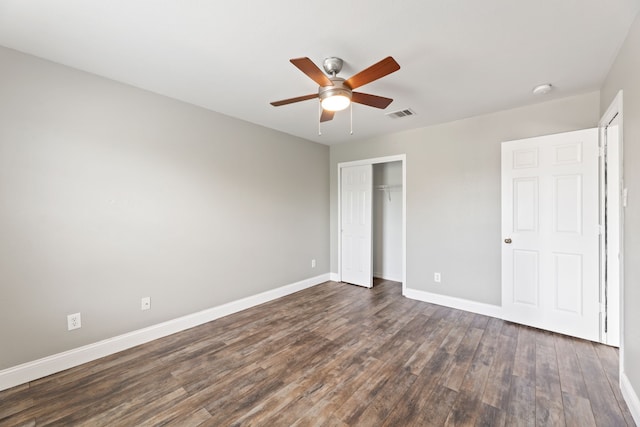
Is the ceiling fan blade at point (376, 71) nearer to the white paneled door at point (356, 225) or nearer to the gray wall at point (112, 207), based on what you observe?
the gray wall at point (112, 207)

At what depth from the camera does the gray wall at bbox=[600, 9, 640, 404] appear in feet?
5.59

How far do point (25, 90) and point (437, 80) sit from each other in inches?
136

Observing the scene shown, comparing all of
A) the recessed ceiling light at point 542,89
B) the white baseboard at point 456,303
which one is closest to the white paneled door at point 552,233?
the white baseboard at point 456,303

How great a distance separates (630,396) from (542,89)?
2.59 metres

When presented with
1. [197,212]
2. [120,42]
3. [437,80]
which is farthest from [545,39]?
[197,212]

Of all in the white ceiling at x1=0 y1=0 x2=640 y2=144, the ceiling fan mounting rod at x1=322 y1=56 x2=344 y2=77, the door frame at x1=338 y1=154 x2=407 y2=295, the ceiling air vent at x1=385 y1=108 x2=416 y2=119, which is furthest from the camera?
the door frame at x1=338 y1=154 x2=407 y2=295

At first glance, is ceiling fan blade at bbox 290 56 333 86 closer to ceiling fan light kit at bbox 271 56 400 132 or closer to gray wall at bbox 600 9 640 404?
ceiling fan light kit at bbox 271 56 400 132

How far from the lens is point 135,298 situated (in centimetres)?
268

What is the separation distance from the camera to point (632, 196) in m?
1.78

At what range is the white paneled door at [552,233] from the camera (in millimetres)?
2713

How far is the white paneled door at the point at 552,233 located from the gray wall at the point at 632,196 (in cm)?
90

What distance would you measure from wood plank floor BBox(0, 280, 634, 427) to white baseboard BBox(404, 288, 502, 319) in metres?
0.19

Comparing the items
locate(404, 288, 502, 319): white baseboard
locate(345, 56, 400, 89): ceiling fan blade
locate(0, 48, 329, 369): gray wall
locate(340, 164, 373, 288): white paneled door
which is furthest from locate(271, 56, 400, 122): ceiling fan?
locate(404, 288, 502, 319): white baseboard

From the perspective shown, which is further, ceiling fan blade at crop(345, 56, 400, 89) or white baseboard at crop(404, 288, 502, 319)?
white baseboard at crop(404, 288, 502, 319)
